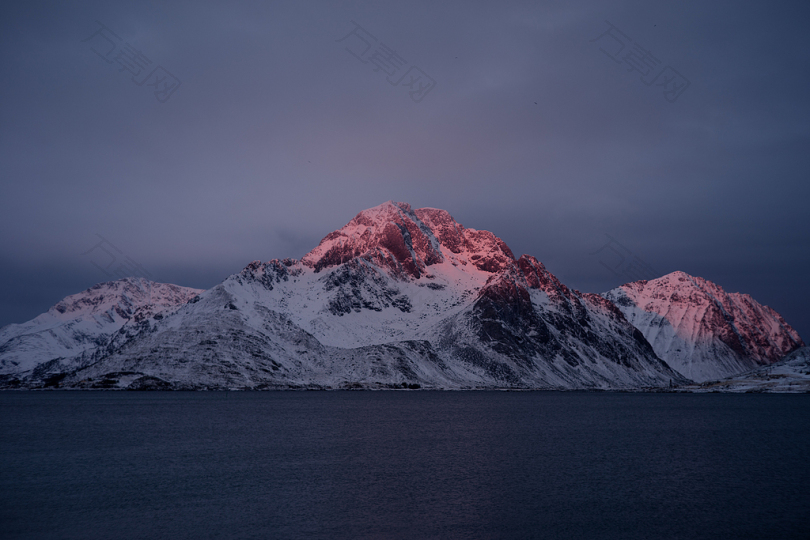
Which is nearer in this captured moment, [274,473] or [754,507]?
[754,507]

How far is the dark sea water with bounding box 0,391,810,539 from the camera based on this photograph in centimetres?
4222

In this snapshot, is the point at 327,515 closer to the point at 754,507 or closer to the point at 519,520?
the point at 519,520

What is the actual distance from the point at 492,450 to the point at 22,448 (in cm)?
6240

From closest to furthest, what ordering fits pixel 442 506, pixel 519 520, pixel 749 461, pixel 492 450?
1. pixel 519 520
2. pixel 442 506
3. pixel 749 461
4. pixel 492 450

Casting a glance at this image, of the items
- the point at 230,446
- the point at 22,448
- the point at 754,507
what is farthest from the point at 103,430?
the point at 754,507

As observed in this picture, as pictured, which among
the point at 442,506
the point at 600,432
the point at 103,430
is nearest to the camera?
the point at 442,506

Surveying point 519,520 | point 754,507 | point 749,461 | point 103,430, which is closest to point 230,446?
point 103,430

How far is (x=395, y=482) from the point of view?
5738 cm

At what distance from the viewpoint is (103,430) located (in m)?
102

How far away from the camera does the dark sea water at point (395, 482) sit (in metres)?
42.2

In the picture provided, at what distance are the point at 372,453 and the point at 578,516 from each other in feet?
117

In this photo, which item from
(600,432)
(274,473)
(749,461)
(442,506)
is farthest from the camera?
(600,432)

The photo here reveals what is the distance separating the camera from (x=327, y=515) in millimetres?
44875

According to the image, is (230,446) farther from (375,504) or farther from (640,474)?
(640,474)
